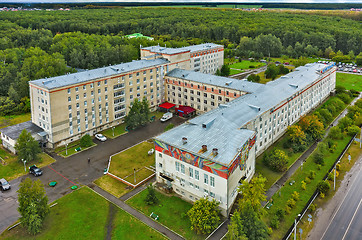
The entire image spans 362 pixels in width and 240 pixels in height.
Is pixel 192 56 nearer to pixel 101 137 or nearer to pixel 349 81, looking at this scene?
pixel 101 137

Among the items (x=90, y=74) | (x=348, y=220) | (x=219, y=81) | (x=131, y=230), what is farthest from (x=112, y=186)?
(x=219, y=81)

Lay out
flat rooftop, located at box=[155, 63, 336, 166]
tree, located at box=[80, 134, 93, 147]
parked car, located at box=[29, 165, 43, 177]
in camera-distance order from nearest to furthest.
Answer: flat rooftop, located at box=[155, 63, 336, 166] < parked car, located at box=[29, 165, 43, 177] < tree, located at box=[80, 134, 93, 147]

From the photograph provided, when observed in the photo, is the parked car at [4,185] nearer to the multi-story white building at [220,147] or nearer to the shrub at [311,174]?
the multi-story white building at [220,147]

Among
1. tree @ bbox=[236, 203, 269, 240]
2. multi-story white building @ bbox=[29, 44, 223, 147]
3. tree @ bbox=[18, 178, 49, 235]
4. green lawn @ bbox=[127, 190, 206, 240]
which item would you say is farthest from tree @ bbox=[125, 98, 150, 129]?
tree @ bbox=[236, 203, 269, 240]

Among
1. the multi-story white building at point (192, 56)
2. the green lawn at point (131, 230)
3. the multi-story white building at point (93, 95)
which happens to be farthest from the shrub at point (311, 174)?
the multi-story white building at point (192, 56)

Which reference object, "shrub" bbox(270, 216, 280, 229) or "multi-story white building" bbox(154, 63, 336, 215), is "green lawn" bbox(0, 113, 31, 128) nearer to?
"multi-story white building" bbox(154, 63, 336, 215)

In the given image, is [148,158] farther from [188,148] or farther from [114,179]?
[188,148]
